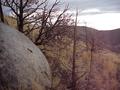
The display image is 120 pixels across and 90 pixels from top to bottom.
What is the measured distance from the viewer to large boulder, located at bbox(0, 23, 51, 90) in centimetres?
1036

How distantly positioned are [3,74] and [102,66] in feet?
143

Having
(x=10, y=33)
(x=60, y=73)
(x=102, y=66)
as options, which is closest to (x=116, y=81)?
(x=102, y=66)

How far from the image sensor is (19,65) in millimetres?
10828

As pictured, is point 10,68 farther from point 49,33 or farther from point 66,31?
point 66,31

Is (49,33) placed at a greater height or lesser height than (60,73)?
greater

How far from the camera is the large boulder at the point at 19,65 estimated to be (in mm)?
10359

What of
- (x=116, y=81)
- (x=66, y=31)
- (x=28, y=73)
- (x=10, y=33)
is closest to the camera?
(x=28, y=73)

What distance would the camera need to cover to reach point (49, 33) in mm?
20141

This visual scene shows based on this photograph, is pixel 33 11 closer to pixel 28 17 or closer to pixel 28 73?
pixel 28 17

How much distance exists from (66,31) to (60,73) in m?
6.00

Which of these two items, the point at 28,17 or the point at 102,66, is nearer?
the point at 28,17

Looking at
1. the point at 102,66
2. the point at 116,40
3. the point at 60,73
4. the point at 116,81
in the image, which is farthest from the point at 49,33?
the point at 116,40

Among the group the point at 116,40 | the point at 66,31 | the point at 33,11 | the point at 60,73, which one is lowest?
the point at 116,40

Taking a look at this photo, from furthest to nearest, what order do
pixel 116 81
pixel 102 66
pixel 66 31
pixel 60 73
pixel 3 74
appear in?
pixel 102 66, pixel 116 81, pixel 60 73, pixel 66 31, pixel 3 74
